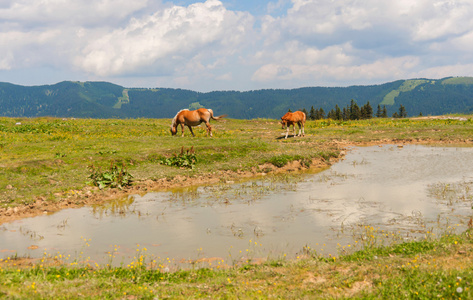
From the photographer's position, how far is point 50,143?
26297mm

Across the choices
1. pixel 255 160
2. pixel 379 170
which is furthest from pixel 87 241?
pixel 379 170

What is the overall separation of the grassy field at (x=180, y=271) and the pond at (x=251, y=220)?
0.89 m

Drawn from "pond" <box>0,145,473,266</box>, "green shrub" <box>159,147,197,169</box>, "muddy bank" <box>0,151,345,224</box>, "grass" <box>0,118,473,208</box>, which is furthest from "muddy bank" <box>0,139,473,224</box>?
"green shrub" <box>159,147,197,169</box>

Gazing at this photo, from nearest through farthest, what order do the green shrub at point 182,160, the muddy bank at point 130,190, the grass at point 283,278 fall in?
the grass at point 283,278 → the muddy bank at point 130,190 → the green shrub at point 182,160

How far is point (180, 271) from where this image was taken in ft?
27.6

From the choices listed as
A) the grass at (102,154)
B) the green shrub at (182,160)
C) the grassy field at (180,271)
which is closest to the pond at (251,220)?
the grassy field at (180,271)

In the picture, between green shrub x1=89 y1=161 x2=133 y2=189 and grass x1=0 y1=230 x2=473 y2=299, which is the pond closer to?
grass x1=0 y1=230 x2=473 y2=299

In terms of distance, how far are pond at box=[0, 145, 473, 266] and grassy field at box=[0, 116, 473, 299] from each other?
0.89m

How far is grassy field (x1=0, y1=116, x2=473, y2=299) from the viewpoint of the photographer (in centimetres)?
706

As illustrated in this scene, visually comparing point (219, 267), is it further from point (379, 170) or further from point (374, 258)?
point (379, 170)

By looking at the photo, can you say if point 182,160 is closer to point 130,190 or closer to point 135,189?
point 135,189

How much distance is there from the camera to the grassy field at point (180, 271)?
7059 mm

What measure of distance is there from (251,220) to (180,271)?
490 centimetres

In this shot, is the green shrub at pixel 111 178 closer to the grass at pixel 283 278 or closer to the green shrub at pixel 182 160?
the green shrub at pixel 182 160
